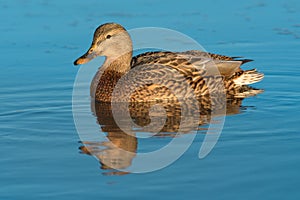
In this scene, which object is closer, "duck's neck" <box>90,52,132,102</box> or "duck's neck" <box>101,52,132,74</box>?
"duck's neck" <box>90,52,132,102</box>

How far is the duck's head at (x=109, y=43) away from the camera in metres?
8.79

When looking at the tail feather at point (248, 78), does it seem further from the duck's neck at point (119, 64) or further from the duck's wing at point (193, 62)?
the duck's neck at point (119, 64)

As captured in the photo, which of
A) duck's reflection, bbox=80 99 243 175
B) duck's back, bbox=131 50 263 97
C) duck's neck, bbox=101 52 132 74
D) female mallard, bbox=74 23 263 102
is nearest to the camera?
duck's reflection, bbox=80 99 243 175

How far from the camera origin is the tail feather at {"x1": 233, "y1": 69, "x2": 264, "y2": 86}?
9.20 metres

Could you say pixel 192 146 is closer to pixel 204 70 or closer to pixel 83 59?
pixel 83 59

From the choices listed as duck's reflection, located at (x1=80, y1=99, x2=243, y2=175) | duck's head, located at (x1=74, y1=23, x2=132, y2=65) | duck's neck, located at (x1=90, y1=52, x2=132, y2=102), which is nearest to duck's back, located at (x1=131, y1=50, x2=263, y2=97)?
duck's neck, located at (x1=90, y1=52, x2=132, y2=102)

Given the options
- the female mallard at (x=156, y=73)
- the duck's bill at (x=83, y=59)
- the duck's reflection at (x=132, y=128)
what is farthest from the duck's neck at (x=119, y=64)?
the duck's reflection at (x=132, y=128)

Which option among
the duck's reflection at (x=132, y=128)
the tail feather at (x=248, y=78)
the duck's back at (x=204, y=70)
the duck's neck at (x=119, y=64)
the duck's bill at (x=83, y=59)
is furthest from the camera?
the tail feather at (x=248, y=78)

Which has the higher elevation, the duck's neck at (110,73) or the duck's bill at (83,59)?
the duck's bill at (83,59)

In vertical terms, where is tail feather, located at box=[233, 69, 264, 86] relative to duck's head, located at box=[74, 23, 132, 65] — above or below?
below

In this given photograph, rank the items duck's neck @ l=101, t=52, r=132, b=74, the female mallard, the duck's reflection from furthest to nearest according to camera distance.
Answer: duck's neck @ l=101, t=52, r=132, b=74 < the female mallard < the duck's reflection

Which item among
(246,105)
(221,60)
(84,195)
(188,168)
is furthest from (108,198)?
(221,60)

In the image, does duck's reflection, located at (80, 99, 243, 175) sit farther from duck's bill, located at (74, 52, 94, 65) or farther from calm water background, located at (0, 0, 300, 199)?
Answer: duck's bill, located at (74, 52, 94, 65)

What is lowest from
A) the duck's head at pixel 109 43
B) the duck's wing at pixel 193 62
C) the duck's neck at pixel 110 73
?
the duck's neck at pixel 110 73
